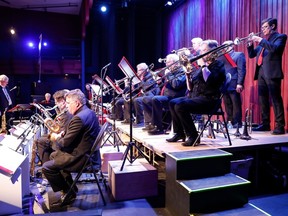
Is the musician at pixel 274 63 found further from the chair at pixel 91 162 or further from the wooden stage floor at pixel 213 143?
the chair at pixel 91 162

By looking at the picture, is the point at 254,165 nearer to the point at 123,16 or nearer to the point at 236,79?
the point at 236,79

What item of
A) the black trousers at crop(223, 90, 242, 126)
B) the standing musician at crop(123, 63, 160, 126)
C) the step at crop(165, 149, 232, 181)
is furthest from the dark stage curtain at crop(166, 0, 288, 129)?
the step at crop(165, 149, 232, 181)

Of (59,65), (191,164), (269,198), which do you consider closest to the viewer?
(191,164)

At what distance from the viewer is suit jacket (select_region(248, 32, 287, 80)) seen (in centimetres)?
438

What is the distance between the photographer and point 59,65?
1327 centimetres

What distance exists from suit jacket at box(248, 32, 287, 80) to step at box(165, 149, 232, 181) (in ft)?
6.91

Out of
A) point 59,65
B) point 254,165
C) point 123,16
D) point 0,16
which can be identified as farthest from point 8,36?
point 254,165

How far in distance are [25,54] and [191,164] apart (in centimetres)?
1249

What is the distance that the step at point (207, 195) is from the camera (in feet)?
8.93

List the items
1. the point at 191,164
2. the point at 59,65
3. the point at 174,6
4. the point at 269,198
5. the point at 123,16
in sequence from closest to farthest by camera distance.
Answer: the point at 191,164 → the point at 269,198 → the point at 174,6 → the point at 123,16 → the point at 59,65

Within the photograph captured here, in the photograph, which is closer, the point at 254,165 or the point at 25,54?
the point at 254,165

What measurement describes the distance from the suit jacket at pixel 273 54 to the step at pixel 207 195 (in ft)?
7.63

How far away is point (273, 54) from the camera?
4520mm

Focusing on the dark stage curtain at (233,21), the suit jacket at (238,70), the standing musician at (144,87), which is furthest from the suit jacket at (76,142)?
the dark stage curtain at (233,21)
